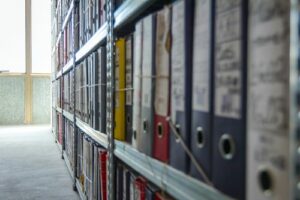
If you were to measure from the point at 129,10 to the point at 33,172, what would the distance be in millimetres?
2620

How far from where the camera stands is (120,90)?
132cm

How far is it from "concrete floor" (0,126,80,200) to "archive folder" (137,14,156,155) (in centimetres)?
175

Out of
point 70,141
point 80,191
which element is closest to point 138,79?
point 80,191

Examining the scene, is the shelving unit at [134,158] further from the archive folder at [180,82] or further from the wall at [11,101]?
the wall at [11,101]

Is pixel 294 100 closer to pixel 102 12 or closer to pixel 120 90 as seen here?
pixel 120 90

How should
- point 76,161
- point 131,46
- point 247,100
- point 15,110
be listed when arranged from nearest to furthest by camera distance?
point 247,100
point 131,46
point 76,161
point 15,110

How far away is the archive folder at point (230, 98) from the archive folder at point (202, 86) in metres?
0.02

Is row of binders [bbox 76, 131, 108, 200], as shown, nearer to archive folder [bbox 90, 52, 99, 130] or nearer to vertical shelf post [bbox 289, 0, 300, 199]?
archive folder [bbox 90, 52, 99, 130]

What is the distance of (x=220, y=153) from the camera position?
615 mm

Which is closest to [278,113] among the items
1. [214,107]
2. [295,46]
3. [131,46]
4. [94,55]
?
[295,46]

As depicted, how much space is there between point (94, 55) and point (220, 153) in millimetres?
1279

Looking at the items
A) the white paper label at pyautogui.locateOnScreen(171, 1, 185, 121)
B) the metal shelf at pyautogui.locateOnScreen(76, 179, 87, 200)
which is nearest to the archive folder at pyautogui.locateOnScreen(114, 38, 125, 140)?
the white paper label at pyautogui.locateOnScreen(171, 1, 185, 121)

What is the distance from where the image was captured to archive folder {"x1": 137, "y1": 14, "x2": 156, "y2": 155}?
3.10ft

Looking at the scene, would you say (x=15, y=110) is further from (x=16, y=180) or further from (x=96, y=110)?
(x=96, y=110)
